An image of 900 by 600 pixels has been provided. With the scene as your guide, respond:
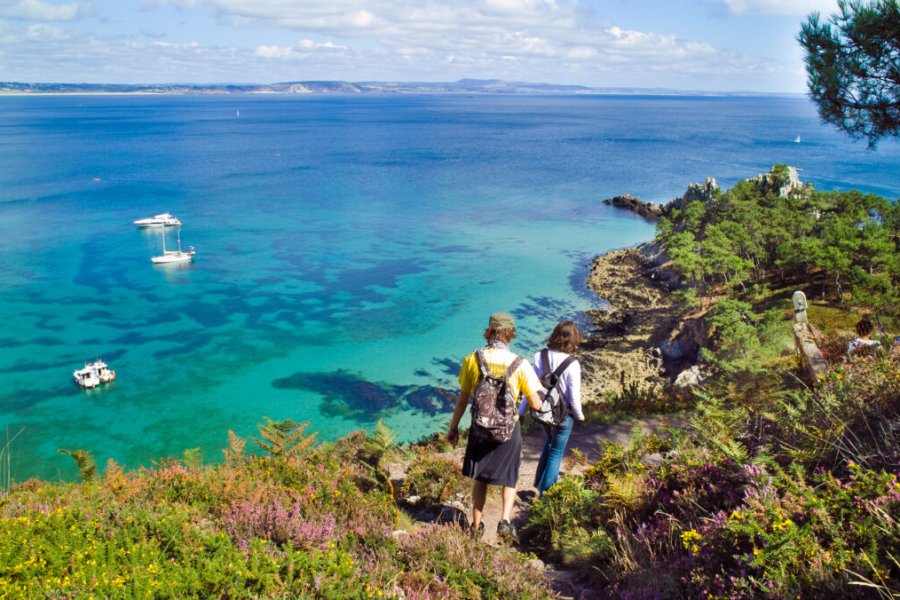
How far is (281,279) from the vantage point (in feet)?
114

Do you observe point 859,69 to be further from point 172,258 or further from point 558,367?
point 172,258

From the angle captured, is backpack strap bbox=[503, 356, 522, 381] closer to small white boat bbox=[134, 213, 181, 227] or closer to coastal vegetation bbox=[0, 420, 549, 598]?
coastal vegetation bbox=[0, 420, 549, 598]

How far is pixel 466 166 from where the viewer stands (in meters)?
79.5

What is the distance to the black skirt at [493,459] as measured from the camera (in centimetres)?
546

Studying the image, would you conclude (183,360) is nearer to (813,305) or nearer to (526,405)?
(526,405)

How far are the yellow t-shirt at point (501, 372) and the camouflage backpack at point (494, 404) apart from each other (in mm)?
43

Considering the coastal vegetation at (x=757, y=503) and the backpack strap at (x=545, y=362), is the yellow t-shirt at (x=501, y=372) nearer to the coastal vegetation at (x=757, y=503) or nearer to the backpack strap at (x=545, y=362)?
the backpack strap at (x=545, y=362)

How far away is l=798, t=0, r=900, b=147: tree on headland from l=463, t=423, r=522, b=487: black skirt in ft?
32.6

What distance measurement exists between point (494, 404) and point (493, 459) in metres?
0.63

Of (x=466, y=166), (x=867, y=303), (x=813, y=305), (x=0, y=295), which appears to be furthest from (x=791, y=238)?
(x=466, y=166)

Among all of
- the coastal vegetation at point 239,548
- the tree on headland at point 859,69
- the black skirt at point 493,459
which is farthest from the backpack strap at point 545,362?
the tree on headland at point 859,69

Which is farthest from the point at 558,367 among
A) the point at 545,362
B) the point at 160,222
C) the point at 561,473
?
the point at 160,222

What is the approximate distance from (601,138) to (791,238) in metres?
100

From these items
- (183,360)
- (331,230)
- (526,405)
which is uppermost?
(526,405)
